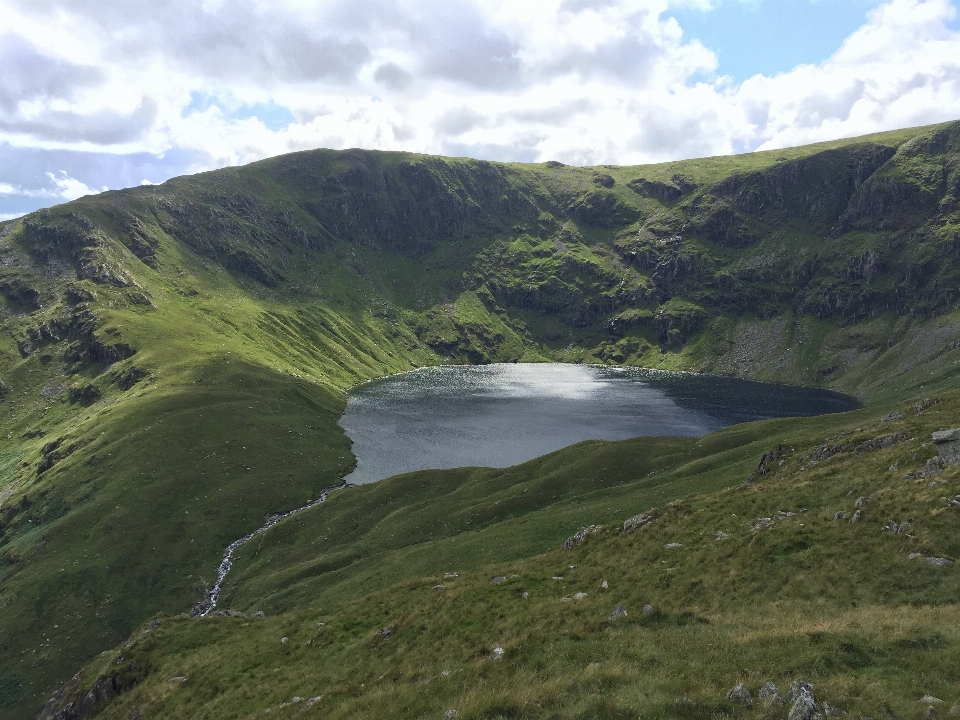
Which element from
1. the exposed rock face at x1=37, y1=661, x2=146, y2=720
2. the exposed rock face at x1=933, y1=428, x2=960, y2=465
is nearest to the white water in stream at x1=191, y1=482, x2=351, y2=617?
the exposed rock face at x1=37, y1=661, x2=146, y2=720

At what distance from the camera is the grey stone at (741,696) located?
1582cm

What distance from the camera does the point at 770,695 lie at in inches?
622

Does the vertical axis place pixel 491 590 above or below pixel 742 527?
below

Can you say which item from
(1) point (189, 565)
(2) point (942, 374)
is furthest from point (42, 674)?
(2) point (942, 374)

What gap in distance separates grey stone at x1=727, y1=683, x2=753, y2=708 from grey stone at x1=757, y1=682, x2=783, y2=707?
14.2 inches

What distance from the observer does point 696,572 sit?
98.6 feet

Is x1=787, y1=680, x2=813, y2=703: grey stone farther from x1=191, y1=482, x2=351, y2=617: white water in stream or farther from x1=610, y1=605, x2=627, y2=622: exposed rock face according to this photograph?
x1=191, y1=482, x2=351, y2=617: white water in stream

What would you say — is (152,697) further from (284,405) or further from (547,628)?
(284,405)

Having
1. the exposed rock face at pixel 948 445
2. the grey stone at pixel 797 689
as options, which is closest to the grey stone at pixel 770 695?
the grey stone at pixel 797 689

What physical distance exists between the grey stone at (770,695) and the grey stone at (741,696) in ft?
1.19

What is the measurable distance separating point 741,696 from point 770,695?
783 mm

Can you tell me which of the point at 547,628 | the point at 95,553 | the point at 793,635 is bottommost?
the point at 95,553

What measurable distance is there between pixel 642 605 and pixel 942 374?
191 metres

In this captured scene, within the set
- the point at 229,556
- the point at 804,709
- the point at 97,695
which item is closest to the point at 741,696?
the point at 804,709
